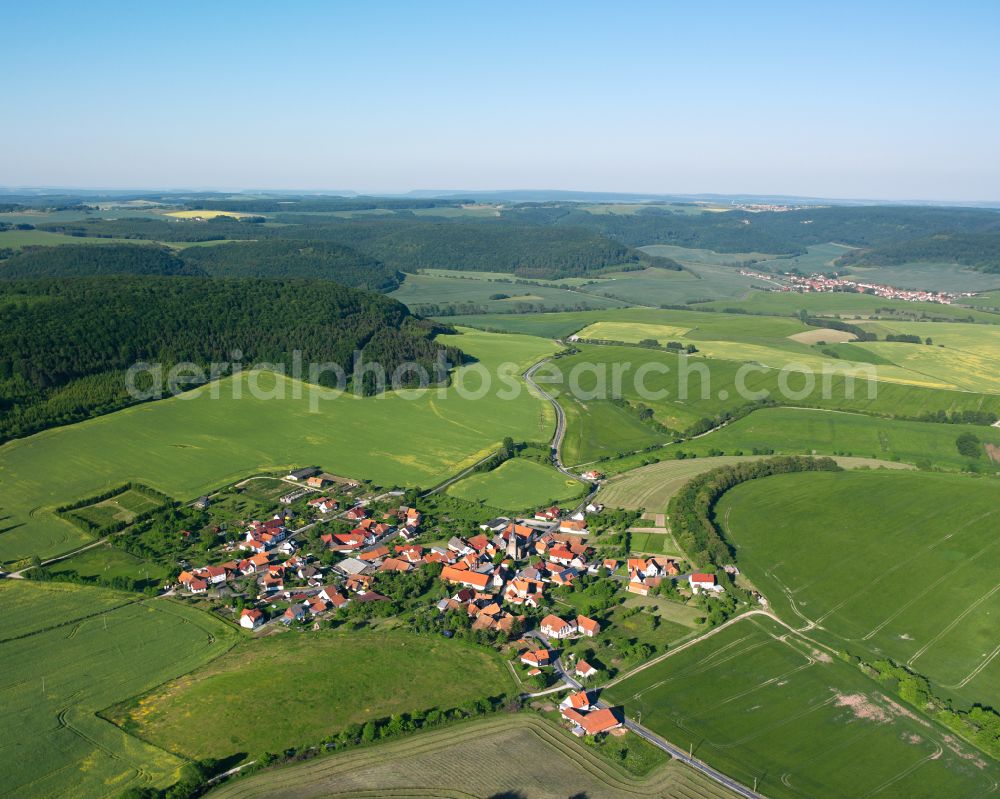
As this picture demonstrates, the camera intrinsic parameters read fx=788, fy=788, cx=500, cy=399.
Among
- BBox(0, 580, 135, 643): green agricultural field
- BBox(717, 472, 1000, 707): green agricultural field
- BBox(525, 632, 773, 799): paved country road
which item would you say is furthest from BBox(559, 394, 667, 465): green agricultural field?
BBox(0, 580, 135, 643): green agricultural field

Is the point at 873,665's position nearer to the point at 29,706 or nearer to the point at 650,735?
the point at 650,735

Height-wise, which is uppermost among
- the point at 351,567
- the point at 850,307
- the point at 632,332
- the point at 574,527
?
the point at 850,307

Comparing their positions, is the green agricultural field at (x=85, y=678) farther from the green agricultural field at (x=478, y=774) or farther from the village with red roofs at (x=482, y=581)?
the green agricultural field at (x=478, y=774)


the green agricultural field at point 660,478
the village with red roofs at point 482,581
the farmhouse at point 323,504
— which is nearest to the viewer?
the village with red roofs at point 482,581

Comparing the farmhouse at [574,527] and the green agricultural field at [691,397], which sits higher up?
the green agricultural field at [691,397]

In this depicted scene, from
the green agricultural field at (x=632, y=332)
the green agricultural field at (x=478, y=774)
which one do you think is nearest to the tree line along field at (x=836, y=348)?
the green agricultural field at (x=632, y=332)

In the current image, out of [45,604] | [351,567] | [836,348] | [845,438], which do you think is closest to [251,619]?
[351,567]

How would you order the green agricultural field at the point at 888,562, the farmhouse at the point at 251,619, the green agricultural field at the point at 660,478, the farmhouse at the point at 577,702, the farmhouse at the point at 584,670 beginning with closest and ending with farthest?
the farmhouse at the point at 577,702 < the farmhouse at the point at 584,670 < the green agricultural field at the point at 888,562 < the farmhouse at the point at 251,619 < the green agricultural field at the point at 660,478

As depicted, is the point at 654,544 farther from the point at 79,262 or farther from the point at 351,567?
the point at 79,262
